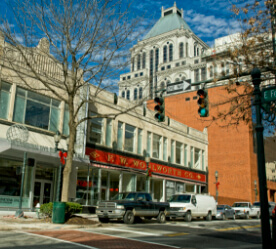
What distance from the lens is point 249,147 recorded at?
4894cm

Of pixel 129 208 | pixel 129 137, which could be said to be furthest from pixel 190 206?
pixel 129 137

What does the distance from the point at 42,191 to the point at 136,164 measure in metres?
10.4

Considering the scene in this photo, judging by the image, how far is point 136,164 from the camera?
29.9 metres

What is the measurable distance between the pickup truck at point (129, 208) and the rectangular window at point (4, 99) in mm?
7761

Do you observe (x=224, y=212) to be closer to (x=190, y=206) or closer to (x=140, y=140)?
(x=190, y=206)

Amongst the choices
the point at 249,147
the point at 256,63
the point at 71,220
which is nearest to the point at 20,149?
the point at 71,220

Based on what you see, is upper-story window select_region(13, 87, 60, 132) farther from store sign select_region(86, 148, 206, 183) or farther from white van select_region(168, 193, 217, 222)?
white van select_region(168, 193, 217, 222)

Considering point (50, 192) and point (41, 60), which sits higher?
point (41, 60)

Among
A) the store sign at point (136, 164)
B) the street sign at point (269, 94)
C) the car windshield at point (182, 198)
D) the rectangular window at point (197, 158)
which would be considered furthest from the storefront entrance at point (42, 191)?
the rectangular window at point (197, 158)

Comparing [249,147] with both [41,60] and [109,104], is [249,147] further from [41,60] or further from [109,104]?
[41,60]

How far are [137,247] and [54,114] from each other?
48.6ft

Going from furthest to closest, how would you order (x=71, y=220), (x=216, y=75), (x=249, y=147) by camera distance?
1. (x=249, y=147)
2. (x=71, y=220)
3. (x=216, y=75)

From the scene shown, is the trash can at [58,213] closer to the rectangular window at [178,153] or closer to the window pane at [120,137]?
the window pane at [120,137]

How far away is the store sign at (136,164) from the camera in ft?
83.2
